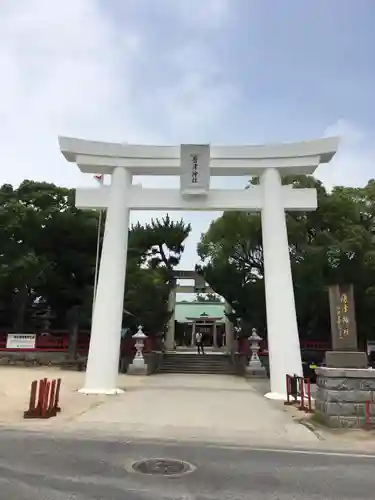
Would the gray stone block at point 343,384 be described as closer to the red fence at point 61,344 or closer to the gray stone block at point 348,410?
the gray stone block at point 348,410

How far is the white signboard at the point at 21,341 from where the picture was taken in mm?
25188

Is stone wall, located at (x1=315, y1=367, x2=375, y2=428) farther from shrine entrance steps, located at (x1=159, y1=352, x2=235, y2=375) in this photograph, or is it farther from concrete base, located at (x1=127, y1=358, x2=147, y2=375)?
shrine entrance steps, located at (x1=159, y1=352, x2=235, y2=375)

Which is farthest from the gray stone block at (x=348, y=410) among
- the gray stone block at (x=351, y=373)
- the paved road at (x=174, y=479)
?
the paved road at (x=174, y=479)

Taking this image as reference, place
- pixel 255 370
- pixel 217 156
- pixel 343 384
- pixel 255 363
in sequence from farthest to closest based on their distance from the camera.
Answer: pixel 255 363, pixel 255 370, pixel 217 156, pixel 343 384

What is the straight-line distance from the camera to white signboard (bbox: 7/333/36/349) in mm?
25188

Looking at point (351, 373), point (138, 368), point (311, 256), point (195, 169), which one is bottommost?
point (138, 368)

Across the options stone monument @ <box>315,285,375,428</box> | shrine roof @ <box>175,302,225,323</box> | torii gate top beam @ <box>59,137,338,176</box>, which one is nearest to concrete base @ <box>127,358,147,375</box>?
torii gate top beam @ <box>59,137,338,176</box>

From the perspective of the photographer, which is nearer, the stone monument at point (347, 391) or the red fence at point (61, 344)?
the stone monument at point (347, 391)

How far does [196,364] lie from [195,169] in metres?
14.1

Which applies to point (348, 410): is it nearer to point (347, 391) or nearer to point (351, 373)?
point (347, 391)

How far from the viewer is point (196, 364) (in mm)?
27141

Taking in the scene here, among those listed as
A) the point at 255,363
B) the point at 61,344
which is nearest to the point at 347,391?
the point at 255,363

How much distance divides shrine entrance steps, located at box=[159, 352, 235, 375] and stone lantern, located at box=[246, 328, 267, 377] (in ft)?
7.73

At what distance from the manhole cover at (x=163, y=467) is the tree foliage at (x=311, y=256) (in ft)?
55.9
